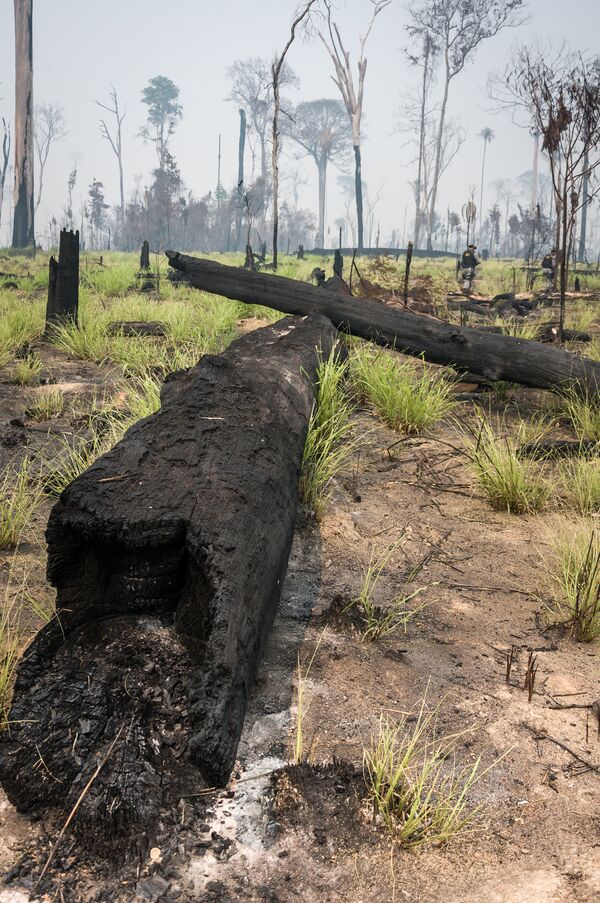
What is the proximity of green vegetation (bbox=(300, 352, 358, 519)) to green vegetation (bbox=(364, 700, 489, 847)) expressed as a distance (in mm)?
1831

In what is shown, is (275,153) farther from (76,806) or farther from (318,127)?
(318,127)

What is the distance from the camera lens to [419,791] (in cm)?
170


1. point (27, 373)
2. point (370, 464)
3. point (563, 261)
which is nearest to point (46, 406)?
point (27, 373)

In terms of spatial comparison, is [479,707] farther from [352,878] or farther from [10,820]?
[10,820]

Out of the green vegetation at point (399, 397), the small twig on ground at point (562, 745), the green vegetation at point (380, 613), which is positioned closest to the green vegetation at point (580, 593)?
the green vegetation at point (380, 613)

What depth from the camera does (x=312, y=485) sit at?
3785mm

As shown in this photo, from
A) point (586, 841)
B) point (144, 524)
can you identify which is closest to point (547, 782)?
point (586, 841)

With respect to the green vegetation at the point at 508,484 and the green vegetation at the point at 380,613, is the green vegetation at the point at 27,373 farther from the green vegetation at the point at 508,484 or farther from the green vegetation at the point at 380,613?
the green vegetation at the point at 380,613

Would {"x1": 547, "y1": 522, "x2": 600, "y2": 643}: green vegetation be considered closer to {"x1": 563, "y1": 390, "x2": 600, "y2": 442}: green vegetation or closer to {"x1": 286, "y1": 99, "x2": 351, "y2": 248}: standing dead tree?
{"x1": 563, "y1": 390, "x2": 600, "y2": 442}: green vegetation

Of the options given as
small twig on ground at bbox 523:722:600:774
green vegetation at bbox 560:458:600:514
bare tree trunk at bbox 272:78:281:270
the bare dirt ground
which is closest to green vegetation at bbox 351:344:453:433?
green vegetation at bbox 560:458:600:514

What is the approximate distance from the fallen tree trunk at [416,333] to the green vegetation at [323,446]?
1279 mm

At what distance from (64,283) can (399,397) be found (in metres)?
4.79

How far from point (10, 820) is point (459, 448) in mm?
3984

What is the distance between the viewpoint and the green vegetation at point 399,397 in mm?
5293
